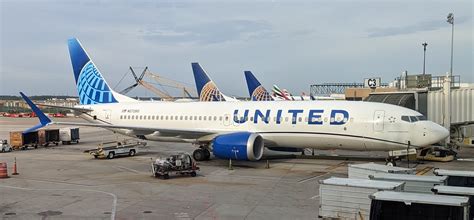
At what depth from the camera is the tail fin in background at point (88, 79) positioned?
32.1 meters

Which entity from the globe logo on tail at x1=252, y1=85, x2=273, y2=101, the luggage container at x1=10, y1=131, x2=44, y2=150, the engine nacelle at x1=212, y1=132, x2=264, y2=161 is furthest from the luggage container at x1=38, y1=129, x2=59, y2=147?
the globe logo on tail at x1=252, y1=85, x2=273, y2=101

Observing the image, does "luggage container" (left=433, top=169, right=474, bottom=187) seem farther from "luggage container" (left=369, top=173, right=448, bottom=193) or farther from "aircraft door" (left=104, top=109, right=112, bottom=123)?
"aircraft door" (left=104, top=109, right=112, bottom=123)

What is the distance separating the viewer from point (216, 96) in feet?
201

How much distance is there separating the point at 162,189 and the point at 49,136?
893 inches

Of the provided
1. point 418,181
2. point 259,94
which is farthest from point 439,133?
point 259,94

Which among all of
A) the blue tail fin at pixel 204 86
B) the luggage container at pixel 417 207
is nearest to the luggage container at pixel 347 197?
the luggage container at pixel 417 207

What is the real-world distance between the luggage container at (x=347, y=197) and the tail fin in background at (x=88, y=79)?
24.5m

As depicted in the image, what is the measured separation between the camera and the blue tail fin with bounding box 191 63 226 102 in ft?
198

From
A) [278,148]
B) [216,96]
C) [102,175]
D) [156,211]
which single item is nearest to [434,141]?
[278,148]

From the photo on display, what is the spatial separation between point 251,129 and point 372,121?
21.6 feet

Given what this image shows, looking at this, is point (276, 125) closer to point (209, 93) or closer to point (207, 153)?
point (207, 153)

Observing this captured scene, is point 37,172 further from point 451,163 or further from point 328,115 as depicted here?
point 451,163

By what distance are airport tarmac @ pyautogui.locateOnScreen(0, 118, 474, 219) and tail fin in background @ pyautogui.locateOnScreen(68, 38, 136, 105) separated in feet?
23.3

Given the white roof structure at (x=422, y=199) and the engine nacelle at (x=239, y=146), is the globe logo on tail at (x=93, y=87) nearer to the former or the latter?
the engine nacelle at (x=239, y=146)
